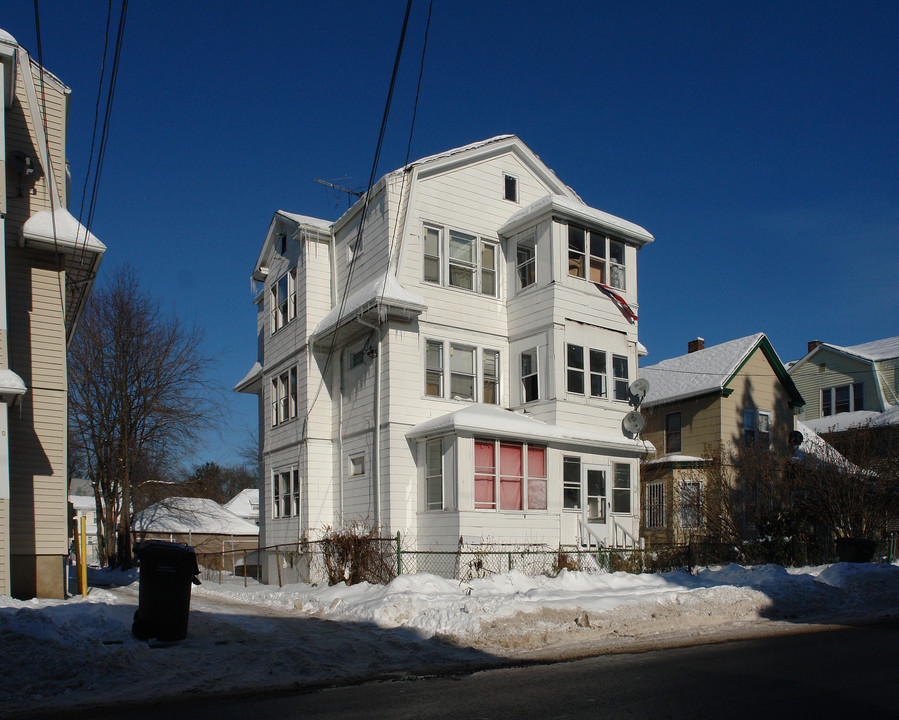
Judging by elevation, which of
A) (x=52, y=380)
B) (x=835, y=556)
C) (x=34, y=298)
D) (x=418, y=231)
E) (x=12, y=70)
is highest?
(x=12, y=70)

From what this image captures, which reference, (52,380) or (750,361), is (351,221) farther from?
(750,361)

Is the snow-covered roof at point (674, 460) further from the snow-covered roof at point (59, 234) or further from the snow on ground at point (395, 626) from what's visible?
the snow-covered roof at point (59, 234)

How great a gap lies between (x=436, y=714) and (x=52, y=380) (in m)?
12.8

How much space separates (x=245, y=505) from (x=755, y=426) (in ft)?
120

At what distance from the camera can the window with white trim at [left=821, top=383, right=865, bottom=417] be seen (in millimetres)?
36188

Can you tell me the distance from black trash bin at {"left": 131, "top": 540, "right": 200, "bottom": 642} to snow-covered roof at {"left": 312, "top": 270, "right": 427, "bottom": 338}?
29.2 ft

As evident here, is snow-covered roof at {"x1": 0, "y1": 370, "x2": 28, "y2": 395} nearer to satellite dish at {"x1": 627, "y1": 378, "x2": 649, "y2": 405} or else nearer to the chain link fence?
the chain link fence

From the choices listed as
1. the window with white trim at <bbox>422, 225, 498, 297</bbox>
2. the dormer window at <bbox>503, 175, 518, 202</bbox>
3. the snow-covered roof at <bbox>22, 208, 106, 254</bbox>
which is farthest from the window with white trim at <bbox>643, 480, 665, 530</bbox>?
the snow-covered roof at <bbox>22, 208, 106, 254</bbox>

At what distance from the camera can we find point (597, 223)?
71.2 ft

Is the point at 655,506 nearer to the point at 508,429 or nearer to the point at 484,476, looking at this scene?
the point at 508,429

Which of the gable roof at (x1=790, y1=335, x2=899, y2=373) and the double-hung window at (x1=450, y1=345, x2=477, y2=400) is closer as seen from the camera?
the double-hung window at (x1=450, y1=345, x2=477, y2=400)

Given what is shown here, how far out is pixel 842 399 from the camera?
3697 centimetres

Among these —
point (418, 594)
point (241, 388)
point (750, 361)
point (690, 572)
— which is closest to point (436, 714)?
point (418, 594)

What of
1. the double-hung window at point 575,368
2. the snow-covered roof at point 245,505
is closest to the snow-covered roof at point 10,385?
the double-hung window at point 575,368
